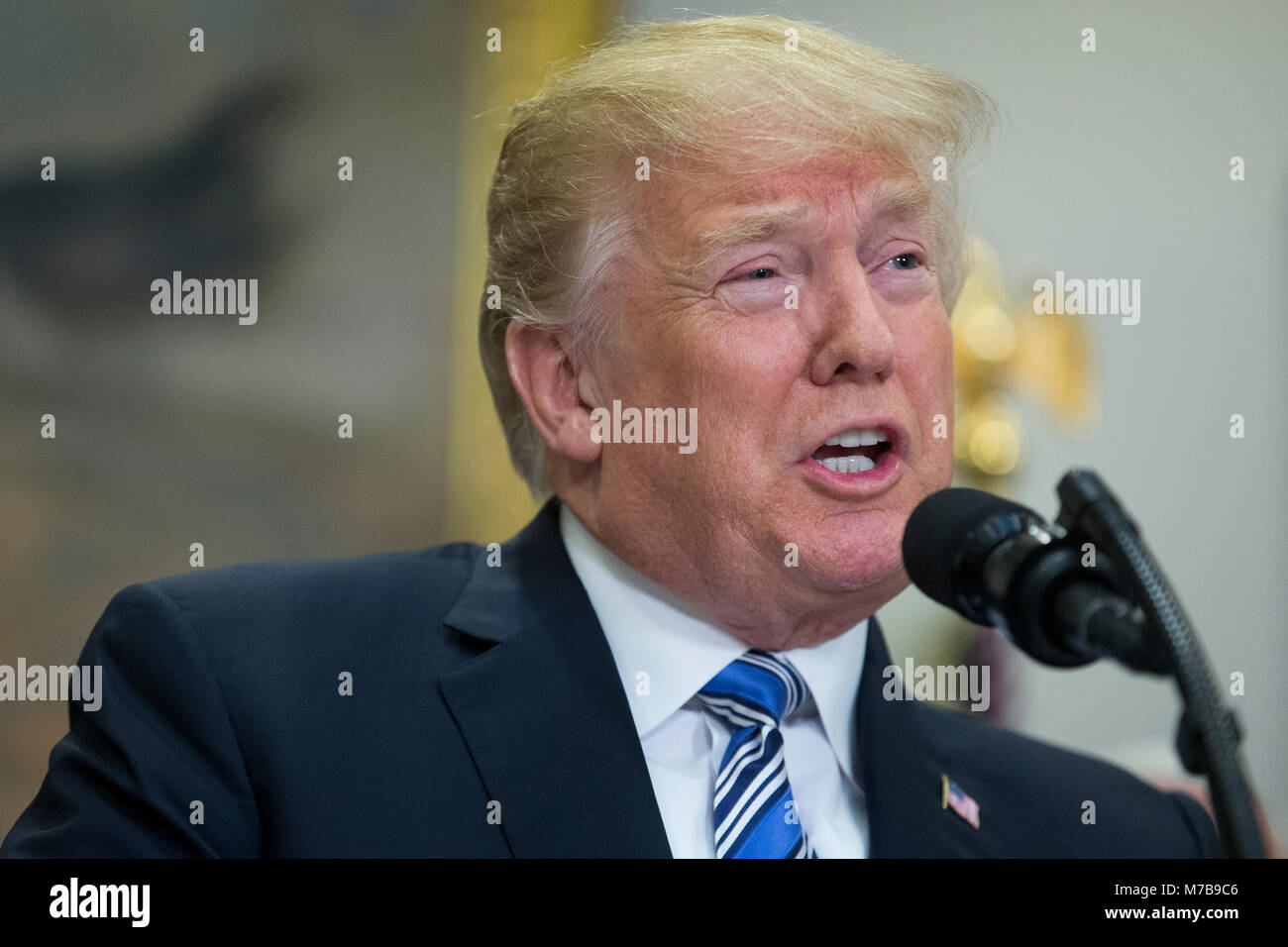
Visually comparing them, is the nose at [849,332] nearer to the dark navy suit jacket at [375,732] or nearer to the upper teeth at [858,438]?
the upper teeth at [858,438]

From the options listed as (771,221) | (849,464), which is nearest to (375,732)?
(849,464)

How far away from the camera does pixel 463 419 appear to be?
2475mm

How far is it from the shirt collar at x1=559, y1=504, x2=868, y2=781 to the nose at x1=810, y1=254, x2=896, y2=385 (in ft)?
1.13

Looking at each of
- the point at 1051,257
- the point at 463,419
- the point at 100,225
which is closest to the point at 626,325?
the point at 463,419

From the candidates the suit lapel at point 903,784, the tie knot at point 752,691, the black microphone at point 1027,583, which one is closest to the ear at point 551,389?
the tie knot at point 752,691

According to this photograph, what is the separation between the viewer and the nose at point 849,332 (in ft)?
4.89

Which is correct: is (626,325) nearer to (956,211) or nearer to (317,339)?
(956,211)

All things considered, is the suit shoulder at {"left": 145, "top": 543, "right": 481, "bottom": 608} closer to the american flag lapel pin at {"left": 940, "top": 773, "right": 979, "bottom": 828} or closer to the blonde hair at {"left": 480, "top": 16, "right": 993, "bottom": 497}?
the blonde hair at {"left": 480, "top": 16, "right": 993, "bottom": 497}

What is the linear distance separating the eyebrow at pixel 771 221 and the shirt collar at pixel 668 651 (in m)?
0.40

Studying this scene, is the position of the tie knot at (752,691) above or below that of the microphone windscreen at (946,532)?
below

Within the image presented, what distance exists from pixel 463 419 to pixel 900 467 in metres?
1.14

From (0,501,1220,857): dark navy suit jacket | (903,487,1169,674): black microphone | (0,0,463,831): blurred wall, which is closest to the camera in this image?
(903,487,1169,674): black microphone

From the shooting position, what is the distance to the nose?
1490mm

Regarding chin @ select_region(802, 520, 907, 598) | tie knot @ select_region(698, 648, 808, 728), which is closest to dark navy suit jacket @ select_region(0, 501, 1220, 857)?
tie knot @ select_region(698, 648, 808, 728)
